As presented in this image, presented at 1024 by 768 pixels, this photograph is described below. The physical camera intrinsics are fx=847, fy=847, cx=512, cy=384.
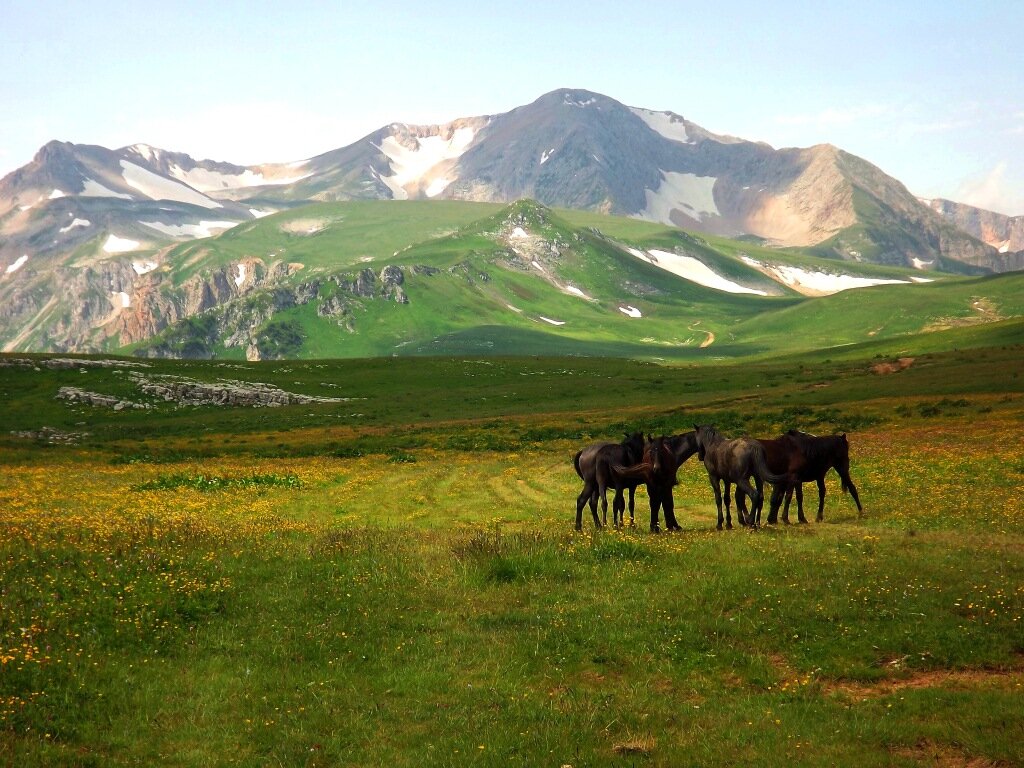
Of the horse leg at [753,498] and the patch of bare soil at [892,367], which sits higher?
the patch of bare soil at [892,367]

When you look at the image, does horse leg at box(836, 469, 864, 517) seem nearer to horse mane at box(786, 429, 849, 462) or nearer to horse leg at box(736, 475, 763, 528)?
horse mane at box(786, 429, 849, 462)

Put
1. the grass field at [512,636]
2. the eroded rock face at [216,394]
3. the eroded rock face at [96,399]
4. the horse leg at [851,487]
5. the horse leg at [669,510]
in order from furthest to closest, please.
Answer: the eroded rock face at [216,394] → the eroded rock face at [96,399] → the horse leg at [851,487] → the horse leg at [669,510] → the grass field at [512,636]

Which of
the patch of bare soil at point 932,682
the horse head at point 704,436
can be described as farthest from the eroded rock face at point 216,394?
the patch of bare soil at point 932,682

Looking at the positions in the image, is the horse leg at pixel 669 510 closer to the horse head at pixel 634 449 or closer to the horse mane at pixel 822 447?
the horse head at pixel 634 449

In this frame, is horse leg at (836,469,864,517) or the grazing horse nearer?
the grazing horse

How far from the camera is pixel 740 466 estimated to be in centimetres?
2819

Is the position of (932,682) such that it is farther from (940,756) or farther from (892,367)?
(892,367)

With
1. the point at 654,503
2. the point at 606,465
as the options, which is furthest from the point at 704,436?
the point at 654,503

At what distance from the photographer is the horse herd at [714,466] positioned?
2686 centimetres

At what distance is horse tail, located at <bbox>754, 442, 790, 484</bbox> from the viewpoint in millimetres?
27719

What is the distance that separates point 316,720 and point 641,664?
19.8ft

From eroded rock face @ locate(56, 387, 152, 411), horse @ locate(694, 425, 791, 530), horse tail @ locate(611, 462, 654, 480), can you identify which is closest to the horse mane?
horse @ locate(694, 425, 791, 530)

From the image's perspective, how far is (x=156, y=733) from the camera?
13.8m

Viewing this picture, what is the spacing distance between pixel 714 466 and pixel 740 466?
3.88 feet
